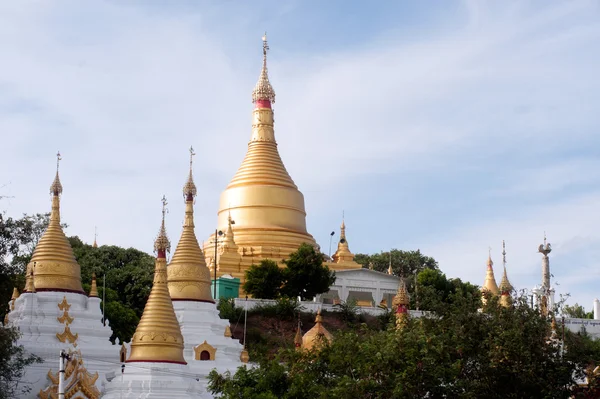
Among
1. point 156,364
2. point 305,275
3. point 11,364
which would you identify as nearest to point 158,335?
point 156,364

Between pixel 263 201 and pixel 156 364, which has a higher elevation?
pixel 263 201

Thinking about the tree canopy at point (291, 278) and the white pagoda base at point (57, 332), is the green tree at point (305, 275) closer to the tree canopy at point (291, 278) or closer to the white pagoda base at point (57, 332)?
the tree canopy at point (291, 278)

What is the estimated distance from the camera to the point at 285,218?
252 feet

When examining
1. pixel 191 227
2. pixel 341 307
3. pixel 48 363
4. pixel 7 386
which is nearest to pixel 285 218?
pixel 341 307

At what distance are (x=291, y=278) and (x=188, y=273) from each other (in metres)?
15.8

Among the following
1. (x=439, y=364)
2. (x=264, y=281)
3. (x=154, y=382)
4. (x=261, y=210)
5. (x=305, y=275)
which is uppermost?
(x=261, y=210)

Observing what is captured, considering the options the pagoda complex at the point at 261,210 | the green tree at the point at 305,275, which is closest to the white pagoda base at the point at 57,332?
the green tree at the point at 305,275

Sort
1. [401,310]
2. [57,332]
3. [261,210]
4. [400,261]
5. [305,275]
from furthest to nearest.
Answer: [400,261] < [261,210] < [305,275] < [57,332] < [401,310]

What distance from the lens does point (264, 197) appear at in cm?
7681

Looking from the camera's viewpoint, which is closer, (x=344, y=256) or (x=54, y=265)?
(x=54, y=265)

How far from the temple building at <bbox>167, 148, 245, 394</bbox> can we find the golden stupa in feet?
67.4

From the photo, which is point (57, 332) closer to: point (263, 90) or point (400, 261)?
point (263, 90)

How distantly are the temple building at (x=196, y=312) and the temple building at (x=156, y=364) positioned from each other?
207 inches

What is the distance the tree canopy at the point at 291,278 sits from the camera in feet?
220
